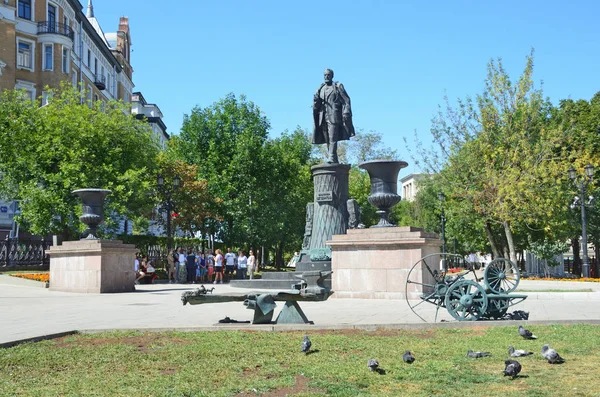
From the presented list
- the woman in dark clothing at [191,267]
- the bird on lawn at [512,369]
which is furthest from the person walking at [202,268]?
the bird on lawn at [512,369]

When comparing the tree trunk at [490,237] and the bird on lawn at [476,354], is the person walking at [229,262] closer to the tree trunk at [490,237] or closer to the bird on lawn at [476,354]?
the tree trunk at [490,237]

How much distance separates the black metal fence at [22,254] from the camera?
30812mm

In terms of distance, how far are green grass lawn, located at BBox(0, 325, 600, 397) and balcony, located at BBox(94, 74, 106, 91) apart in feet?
164

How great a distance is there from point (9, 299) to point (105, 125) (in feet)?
54.1

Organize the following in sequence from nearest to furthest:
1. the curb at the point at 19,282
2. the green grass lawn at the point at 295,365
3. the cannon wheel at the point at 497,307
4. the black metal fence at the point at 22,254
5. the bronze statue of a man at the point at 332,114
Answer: the green grass lawn at the point at 295,365 → the cannon wheel at the point at 497,307 → the bronze statue of a man at the point at 332,114 → the curb at the point at 19,282 → the black metal fence at the point at 22,254

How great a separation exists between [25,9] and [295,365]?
4403 cm

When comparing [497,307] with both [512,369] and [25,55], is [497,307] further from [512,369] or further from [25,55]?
[25,55]

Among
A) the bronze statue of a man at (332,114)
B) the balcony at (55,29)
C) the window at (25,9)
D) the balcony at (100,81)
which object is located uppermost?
the window at (25,9)

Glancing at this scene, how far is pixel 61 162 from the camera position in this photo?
30.4 m

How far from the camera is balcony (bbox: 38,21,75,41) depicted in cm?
4447


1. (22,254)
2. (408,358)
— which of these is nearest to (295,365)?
(408,358)

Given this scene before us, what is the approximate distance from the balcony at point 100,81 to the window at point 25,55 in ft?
37.0

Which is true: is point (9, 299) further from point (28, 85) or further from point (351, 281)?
point (28, 85)

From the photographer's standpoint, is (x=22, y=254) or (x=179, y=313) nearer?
(x=179, y=313)
